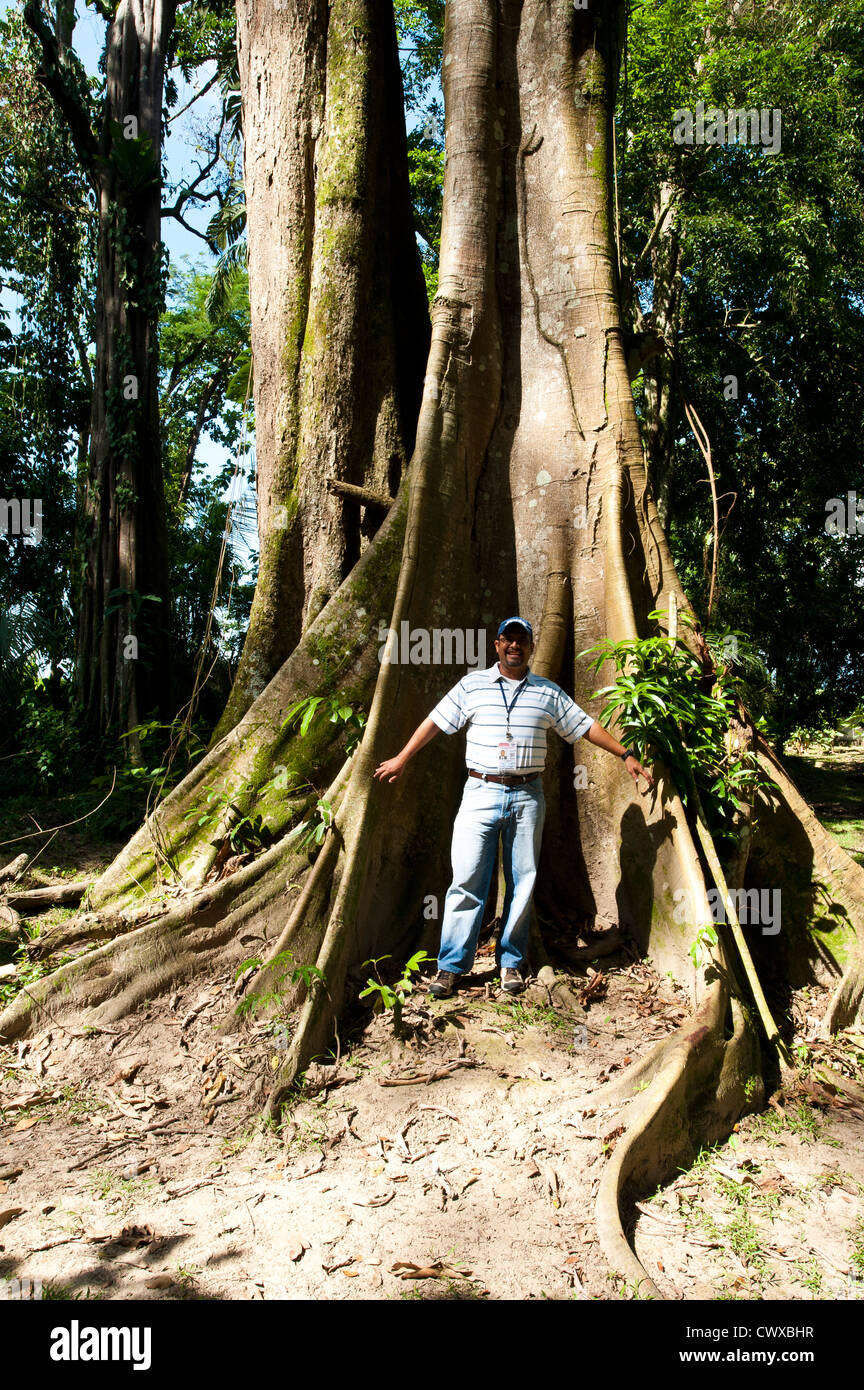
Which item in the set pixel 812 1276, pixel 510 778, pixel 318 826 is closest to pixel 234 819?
pixel 318 826

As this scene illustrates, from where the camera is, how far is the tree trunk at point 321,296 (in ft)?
19.5

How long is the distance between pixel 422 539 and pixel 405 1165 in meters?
2.98

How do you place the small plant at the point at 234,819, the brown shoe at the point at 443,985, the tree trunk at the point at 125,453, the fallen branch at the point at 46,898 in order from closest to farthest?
the brown shoe at the point at 443,985 < the small plant at the point at 234,819 < the fallen branch at the point at 46,898 < the tree trunk at the point at 125,453

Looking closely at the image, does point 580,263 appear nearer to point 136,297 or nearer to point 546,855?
point 546,855

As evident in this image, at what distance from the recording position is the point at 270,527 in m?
5.99

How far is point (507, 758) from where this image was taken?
173 inches

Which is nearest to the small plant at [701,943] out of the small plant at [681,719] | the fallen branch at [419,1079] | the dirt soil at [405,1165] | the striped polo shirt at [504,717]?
the dirt soil at [405,1165]

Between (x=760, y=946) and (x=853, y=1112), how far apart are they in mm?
1109

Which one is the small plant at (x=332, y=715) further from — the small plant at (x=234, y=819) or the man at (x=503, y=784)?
the man at (x=503, y=784)

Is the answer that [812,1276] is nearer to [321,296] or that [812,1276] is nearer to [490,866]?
[490,866]

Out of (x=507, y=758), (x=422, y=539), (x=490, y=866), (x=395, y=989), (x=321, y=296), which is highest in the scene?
(x=321, y=296)

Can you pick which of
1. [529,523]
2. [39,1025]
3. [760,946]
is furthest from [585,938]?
[39,1025]

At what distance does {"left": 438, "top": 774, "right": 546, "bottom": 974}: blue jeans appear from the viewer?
4.36m

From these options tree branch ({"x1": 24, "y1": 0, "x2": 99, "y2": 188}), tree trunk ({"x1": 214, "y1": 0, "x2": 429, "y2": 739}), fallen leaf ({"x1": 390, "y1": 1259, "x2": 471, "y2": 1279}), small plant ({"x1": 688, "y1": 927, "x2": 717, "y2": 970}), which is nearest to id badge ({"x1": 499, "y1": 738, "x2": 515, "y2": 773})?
small plant ({"x1": 688, "y1": 927, "x2": 717, "y2": 970})
